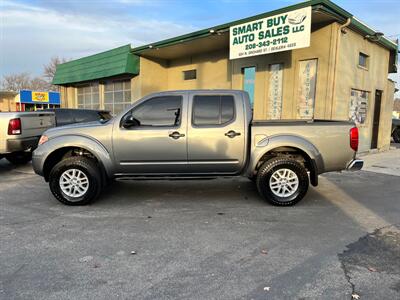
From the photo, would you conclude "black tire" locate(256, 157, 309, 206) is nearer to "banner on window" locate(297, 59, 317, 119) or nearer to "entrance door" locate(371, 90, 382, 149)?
Answer: "banner on window" locate(297, 59, 317, 119)

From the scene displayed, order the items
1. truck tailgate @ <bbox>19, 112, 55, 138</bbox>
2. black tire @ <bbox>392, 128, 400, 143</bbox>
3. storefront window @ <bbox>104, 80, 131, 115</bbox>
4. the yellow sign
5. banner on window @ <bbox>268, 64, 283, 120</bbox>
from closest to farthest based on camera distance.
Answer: truck tailgate @ <bbox>19, 112, 55, 138</bbox>, banner on window @ <bbox>268, 64, 283, 120</bbox>, storefront window @ <bbox>104, 80, 131, 115</bbox>, black tire @ <bbox>392, 128, 400, 143</bbox>, the yellow sign

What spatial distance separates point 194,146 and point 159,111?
0.85 meters

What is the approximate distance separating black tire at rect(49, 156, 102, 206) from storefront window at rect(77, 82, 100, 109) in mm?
14100

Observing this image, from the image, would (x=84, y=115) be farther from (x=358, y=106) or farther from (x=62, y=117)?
(x=358, y=106)

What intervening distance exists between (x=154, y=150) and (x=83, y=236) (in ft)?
6.07

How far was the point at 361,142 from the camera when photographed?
12.6 metres

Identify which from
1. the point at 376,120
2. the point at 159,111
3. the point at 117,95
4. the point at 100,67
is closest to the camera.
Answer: the point at 159,111

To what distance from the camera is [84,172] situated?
561cm

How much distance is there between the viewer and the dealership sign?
9138 millimetres

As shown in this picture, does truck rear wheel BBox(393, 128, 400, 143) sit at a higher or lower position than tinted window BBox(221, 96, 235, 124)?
lower

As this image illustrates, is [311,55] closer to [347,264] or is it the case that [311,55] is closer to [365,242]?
[365,242]

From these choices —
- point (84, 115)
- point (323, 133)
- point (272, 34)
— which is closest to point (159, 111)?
point (323, 133)

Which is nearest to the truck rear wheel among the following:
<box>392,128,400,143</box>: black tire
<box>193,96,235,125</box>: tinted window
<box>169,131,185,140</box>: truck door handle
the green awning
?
<box>392,128,400,143</box>: black tire

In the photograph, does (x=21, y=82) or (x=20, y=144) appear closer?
(x=20, y=144)
